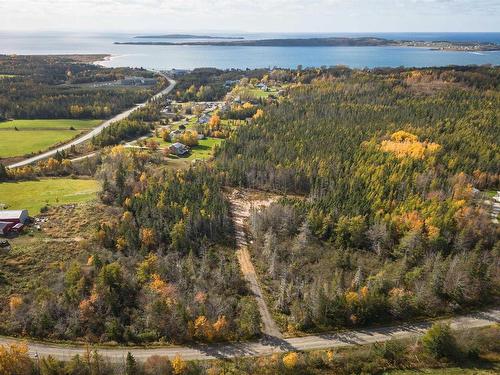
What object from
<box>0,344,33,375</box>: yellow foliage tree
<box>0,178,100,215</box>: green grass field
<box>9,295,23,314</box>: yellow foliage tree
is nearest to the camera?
<box>0,344,33,375</box>: yellow foliage tree

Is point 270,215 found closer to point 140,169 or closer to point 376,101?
point 140,169

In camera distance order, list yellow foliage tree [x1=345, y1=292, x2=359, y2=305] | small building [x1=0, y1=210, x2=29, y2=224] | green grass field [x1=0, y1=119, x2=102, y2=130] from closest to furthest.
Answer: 1. yellow foliage tree [x1=345, y1=292, x2=359, y2=305]
2. small building [x1=0, y1=210, x2=29, y2=224]
3. green grass field [x1=0, y1=119, x2=102, y2=130]

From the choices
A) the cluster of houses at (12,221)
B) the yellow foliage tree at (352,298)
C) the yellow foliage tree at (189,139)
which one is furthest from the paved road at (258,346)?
the yellow foliage tree at (189,139)

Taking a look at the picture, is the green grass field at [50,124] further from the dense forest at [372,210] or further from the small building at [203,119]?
the dense forest at [372,210]

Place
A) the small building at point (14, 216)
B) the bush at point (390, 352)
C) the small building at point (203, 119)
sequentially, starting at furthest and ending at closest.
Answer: the small building at point (203, 119) < the small building at point (14, 216) < the bush at point (390, 352)

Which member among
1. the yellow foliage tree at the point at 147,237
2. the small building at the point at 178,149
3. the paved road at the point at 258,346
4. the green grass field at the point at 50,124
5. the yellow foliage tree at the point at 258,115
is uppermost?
the yellow foliage tree at the point at 258,115

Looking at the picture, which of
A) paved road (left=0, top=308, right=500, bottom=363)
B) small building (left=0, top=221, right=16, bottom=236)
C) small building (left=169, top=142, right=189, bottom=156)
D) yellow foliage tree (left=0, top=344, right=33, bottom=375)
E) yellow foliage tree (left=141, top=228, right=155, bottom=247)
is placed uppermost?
small building (left=169, top=142, right=189, bottom=156)

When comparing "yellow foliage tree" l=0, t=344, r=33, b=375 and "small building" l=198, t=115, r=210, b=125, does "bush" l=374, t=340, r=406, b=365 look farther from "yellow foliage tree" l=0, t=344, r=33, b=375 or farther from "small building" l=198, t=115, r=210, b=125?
"small building" l=198, t=115, r=210, b=125

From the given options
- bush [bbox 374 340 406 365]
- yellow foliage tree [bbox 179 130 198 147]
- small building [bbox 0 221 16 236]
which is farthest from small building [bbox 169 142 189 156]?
bush [bbox 374 340 406 365]
